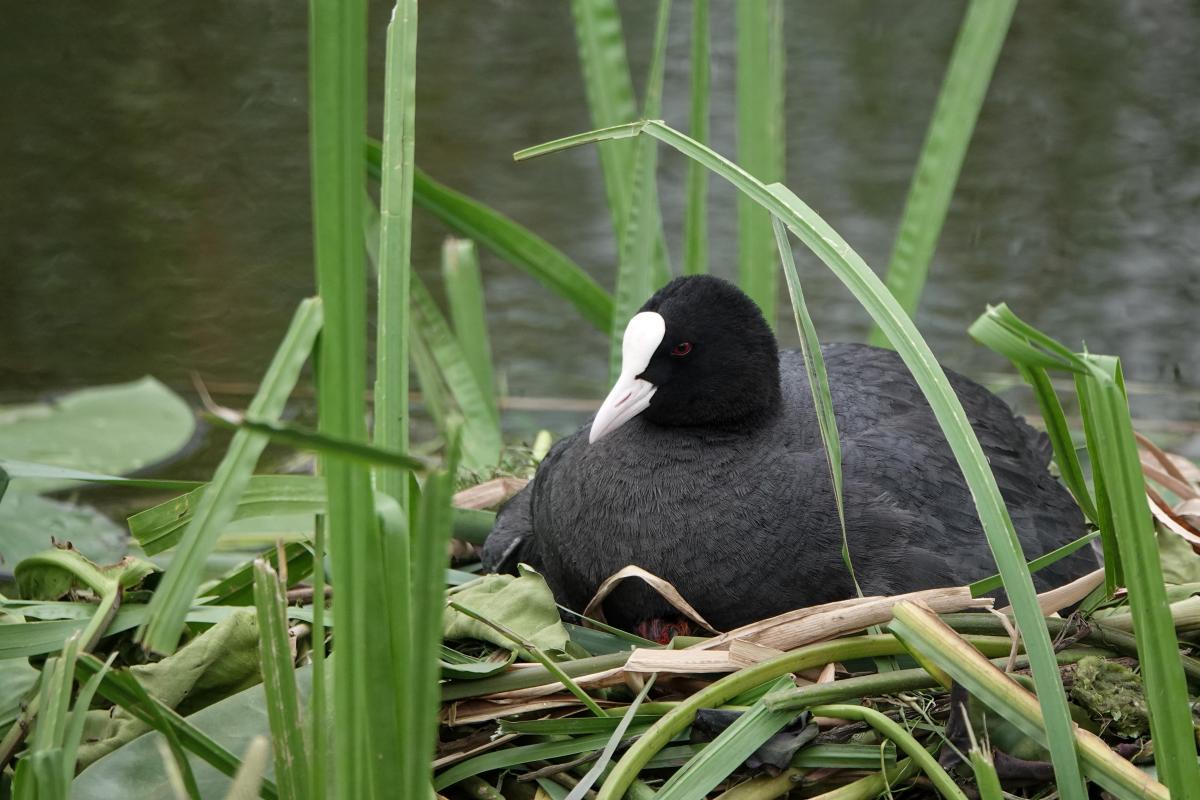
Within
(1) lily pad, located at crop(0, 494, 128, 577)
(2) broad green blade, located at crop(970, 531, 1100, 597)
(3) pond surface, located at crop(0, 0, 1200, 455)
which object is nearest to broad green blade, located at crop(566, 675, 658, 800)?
(2) broad green blade, located at crop(970, 531, 1100, 597)

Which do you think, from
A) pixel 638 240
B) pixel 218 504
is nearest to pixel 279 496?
pixel 218 504

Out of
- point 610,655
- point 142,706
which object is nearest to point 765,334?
point 610,655

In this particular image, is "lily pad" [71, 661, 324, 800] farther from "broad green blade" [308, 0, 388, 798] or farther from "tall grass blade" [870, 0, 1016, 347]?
"tall grass blade" [870, 0, 1016, 347]

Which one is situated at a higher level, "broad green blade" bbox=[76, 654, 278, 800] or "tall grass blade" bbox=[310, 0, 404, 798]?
"tall grass blade" bbox=[310, 0, 404, 798]

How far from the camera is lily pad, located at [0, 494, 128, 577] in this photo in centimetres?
241

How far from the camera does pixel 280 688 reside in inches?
40.9

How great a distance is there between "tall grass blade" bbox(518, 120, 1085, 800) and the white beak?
617 mm

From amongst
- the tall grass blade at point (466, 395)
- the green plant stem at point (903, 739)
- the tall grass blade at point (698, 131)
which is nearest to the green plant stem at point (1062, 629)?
the green plant stem at point (903, 739)

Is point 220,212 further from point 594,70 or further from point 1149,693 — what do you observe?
point 1149,693

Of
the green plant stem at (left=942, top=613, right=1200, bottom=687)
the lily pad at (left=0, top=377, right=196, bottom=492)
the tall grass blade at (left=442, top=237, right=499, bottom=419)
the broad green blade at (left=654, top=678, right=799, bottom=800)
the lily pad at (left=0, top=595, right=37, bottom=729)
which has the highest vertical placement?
the tall grass blade at (left=442, top=237, right=499, bottom=419)

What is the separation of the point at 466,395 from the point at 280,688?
1586 millimetres

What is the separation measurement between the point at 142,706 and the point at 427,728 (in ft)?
1.17

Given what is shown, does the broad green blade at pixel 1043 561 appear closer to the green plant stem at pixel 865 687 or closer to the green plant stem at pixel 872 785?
the green plant stem at pixel 865 687

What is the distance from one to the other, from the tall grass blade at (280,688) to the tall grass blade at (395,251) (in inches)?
4.5
